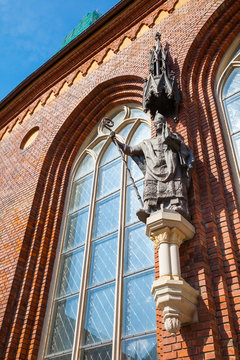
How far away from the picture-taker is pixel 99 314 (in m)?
5.64

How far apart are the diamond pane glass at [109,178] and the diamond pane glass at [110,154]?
0.16m

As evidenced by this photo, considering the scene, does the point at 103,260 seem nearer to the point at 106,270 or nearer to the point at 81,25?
the point at 106,270

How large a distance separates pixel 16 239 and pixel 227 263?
4.32 metres

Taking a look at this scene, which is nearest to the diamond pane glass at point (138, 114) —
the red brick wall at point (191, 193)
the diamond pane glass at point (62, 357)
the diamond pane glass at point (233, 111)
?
the red brick wall at point (191, 193)

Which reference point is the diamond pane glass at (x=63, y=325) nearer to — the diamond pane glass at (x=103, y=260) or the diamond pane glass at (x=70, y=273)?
the diamond pane glass at (x=70, y=273)

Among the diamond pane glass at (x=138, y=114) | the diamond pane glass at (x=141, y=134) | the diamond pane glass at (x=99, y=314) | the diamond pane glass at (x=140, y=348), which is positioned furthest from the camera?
the diamond pane glass at (x=138, y=114)

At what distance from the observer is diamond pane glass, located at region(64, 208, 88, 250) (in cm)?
699

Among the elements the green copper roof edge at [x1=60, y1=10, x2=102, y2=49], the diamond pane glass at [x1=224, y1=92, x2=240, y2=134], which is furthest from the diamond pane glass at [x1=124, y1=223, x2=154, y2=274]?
the green copper roof edge at [x1=60, y1=10, x2=102, y2=49]

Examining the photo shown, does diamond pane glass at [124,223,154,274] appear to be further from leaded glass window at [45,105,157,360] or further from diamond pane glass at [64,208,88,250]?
diamond pane glass at [64,208,88,250]

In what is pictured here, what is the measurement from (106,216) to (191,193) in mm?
2197

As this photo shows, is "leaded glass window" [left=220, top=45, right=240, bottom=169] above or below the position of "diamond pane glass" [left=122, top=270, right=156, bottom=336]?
above

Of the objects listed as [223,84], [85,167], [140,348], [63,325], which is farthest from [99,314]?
[223,84]

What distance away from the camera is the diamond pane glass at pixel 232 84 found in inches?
253

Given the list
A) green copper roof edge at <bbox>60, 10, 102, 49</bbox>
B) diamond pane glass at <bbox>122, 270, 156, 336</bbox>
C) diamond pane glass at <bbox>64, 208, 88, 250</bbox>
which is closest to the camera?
diamond pane glass at <bbox>122, 270, 156, 336</bbox>
